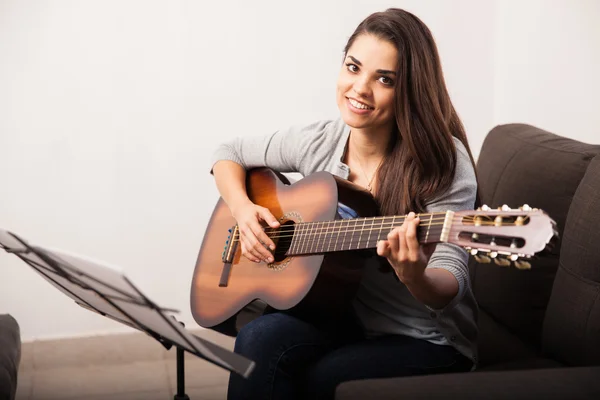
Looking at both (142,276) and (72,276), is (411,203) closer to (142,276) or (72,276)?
(72,276)

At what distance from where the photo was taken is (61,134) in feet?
9.33

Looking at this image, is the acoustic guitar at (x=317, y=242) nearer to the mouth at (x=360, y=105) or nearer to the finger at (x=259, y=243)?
the finger at (x=259, y=243)

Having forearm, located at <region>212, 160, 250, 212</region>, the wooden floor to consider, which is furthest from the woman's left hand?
the wooden floor

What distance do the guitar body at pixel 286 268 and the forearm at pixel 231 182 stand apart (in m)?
0.03

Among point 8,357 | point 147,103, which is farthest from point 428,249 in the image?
point 147,103

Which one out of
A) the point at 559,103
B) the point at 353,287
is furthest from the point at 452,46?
the point at 353,287

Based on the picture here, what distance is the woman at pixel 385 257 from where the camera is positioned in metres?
1.69

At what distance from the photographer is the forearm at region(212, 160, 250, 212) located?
6.81ft

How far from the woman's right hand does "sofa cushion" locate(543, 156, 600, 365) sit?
643mm

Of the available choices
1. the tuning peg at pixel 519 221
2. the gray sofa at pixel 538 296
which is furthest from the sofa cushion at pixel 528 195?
the tuning peg at pixel 519 221

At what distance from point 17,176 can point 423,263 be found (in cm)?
180

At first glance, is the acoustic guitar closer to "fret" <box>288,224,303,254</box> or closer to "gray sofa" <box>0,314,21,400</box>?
"fret" <box>288,224,303,254</box>

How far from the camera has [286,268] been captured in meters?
1.83

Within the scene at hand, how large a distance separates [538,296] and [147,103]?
5.06ft
